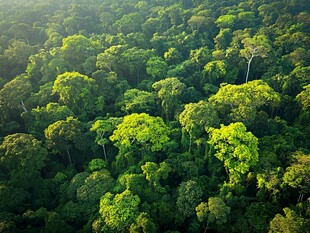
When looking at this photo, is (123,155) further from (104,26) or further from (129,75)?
(104,26)

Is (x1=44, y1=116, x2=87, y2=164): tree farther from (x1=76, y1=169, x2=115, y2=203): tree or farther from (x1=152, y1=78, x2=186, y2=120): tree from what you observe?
(x1=152, y1=78, x2=186, y2=120): tree

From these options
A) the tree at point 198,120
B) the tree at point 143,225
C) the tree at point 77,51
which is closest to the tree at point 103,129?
the tree at point 198,120

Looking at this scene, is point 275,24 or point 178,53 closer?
point 178,53

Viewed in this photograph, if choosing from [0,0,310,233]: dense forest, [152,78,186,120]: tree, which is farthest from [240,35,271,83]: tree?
[152,78,186,120]: tree

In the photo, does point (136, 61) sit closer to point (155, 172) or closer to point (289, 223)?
point (155, 172)

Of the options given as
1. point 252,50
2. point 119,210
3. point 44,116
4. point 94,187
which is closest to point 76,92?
point 44,116

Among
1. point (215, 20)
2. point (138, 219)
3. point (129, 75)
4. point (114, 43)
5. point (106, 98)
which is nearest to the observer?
point (138, 219)

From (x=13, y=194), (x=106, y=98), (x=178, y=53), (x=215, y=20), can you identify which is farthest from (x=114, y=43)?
(x=13, y=194)
